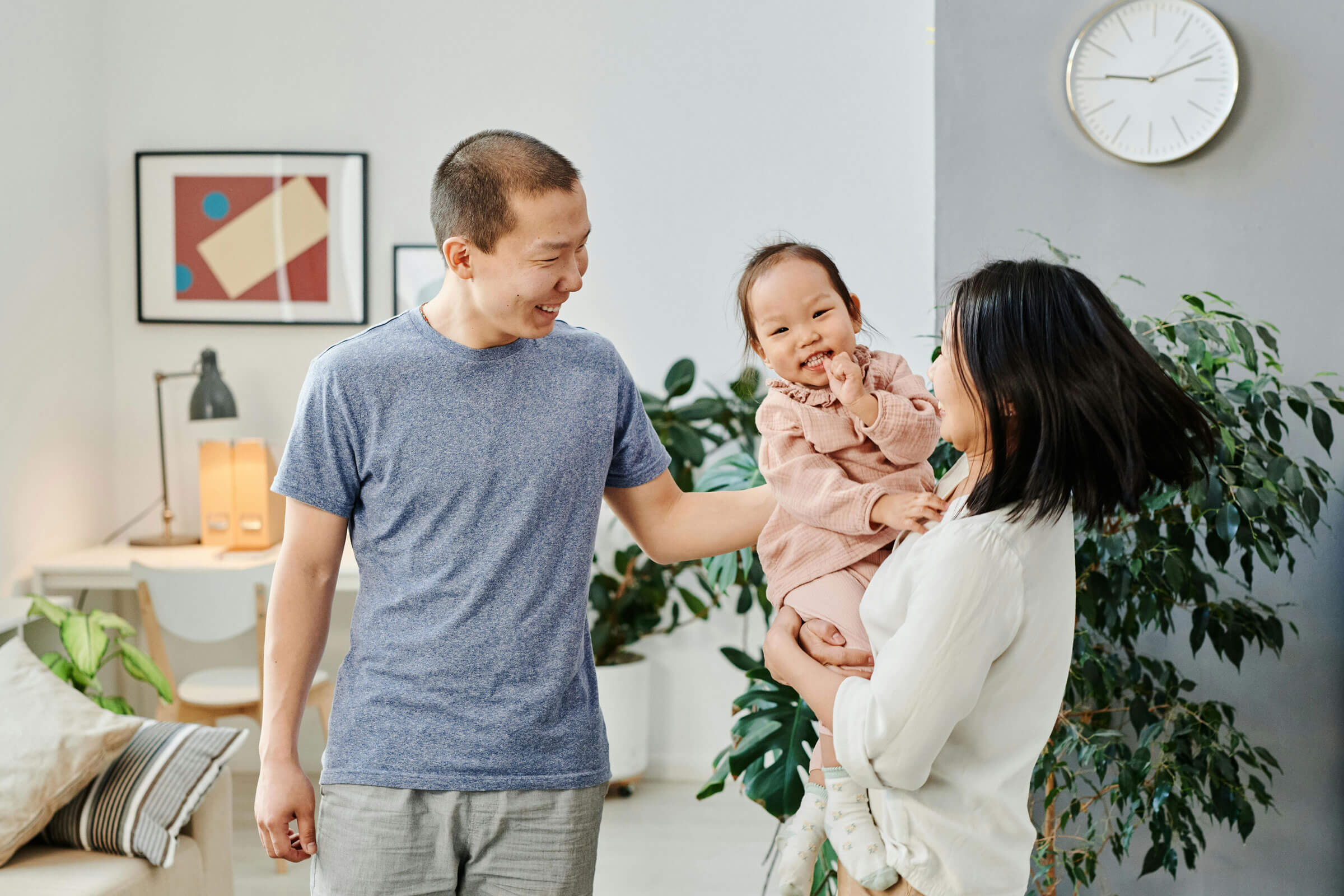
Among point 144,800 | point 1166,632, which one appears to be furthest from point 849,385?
point 144,800

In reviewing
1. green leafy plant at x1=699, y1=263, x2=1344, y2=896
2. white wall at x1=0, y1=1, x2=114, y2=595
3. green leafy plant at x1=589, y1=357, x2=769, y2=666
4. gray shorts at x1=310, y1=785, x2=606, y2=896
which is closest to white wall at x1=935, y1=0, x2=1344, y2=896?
green leafy plant at x1=699, y1=263, x2=1344, y2=896

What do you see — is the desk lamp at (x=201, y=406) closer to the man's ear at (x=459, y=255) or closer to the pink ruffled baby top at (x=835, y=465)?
the man's ear at (x=459, y=255)

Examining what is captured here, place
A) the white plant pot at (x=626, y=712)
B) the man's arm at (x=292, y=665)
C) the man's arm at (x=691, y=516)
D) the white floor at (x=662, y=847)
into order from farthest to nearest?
1. the white plant pot at (x=626, y=712)
2. the white floor at (x=662, y=847)
3. the man's arm at (x=691, y=516)
4. the man's arm at (x=292, y=665)

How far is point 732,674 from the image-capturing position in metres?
3.90

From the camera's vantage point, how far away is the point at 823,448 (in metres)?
1.29

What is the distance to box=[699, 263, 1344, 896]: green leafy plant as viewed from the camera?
199 centimetres

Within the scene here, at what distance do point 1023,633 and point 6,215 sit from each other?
142 inches

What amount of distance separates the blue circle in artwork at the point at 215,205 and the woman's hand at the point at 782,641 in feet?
11.1

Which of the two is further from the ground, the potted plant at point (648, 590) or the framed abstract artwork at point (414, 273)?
the framed abstract artwork at point (414, 273)

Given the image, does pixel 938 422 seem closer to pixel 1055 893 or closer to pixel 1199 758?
pixel 1199 758

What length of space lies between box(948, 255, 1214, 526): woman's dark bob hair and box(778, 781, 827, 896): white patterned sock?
0.57 metres

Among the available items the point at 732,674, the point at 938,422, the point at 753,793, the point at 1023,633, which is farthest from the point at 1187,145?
the point at 732,674

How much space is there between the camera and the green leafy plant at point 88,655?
245 cm

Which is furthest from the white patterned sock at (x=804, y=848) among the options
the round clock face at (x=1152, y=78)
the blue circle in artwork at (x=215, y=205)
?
the blue circle in artwork at (x=215, y=205)
